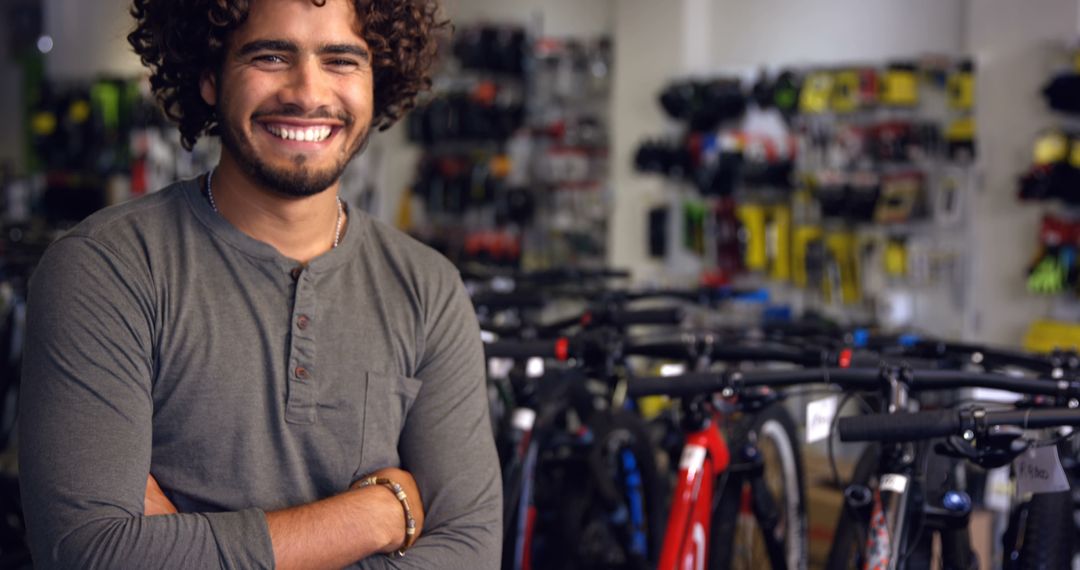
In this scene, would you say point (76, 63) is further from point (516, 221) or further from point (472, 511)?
point (472, 511)

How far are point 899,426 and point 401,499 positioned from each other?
33.0 inches

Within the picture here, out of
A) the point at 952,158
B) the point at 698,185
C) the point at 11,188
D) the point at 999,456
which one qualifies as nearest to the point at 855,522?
the point at 999,456

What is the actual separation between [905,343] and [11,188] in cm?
787

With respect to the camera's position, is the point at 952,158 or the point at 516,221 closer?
the point at 952,158

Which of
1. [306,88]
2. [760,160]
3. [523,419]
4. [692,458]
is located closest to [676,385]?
[692,458]

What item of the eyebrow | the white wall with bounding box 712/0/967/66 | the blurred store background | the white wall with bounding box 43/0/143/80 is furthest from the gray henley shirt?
the white wall with bounding box 43/0/143/80

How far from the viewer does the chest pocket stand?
5.72ft

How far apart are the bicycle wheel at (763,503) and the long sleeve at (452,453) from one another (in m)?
1.15

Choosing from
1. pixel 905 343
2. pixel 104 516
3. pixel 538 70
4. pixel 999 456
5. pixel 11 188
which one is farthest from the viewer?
pixel 11 188

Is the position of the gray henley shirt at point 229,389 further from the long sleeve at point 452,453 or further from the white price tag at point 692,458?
the white price tag at point 692,458

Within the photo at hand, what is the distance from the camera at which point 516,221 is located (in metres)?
8.30

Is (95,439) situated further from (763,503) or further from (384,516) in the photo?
(763,503)

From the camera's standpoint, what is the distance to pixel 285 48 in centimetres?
172

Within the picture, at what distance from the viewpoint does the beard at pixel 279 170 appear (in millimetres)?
1710
